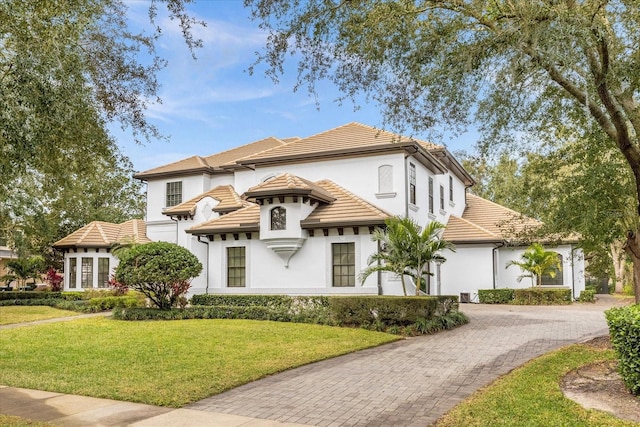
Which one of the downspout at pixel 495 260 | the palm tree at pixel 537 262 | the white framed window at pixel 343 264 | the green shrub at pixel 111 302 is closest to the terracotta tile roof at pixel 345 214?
the white framed window at pixel 343 264

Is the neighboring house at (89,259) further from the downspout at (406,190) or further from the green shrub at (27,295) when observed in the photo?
the downspout at (406,190)

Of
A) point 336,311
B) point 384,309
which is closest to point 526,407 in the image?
point 384,309

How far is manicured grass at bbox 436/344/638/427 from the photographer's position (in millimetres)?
6160

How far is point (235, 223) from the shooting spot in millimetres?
21969

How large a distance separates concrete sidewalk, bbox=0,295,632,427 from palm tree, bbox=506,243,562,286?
13385 millimetres

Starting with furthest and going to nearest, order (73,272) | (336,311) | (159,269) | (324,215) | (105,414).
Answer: (73,272), (324,215), (159,269), (336,311), (105,414)

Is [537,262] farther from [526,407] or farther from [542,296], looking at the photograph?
[526,407]

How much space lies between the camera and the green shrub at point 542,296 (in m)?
26.1

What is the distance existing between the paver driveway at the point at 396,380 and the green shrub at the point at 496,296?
34.1 feet

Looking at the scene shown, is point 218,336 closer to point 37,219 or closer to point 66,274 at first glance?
point 37,219

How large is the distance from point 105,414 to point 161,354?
4611 mm

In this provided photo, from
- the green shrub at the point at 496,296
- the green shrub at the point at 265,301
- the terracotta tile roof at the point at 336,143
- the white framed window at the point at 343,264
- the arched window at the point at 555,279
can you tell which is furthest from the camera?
the arched window at the point at 555,279

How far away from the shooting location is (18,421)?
21.3 feet

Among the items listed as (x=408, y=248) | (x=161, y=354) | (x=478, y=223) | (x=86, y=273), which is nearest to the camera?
(x=161, y=354)
